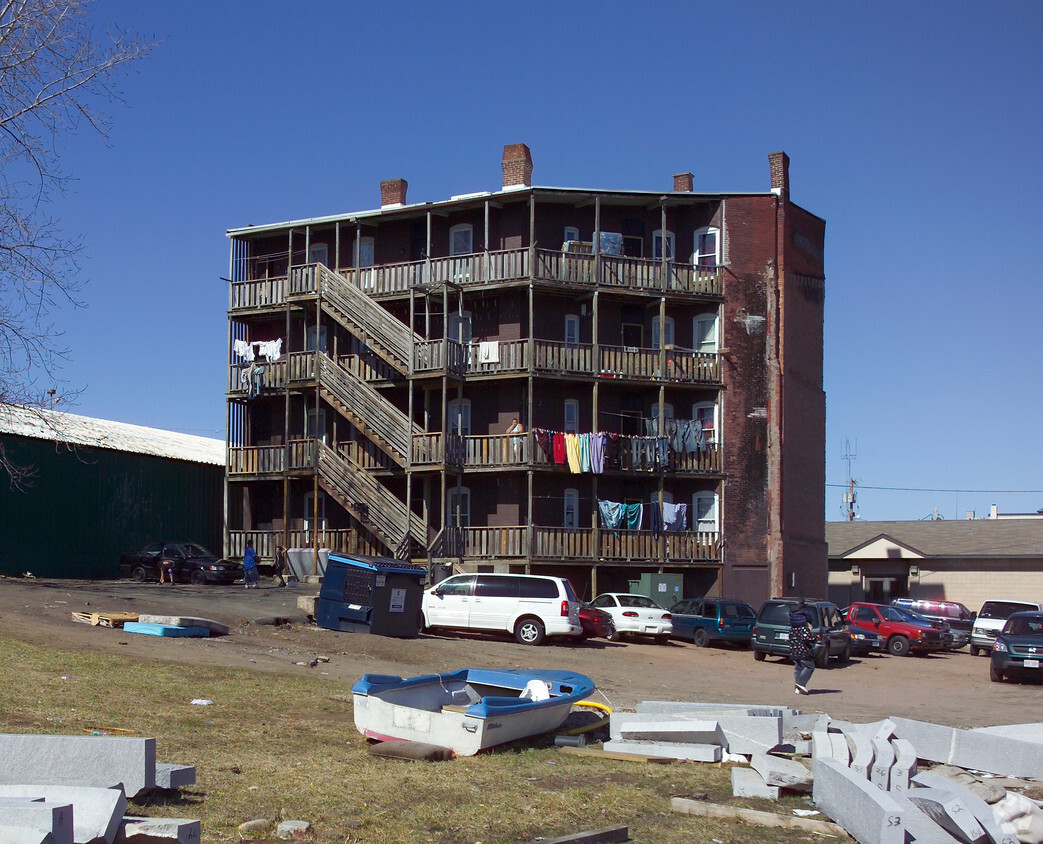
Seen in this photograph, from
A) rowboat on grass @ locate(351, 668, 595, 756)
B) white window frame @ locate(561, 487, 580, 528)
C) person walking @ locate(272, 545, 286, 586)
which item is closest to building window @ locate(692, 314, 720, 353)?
white window frame @ locate(561, 487, 580, 528)

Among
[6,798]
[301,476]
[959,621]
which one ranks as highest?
[301,476]

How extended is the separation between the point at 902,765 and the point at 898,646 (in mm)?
22098

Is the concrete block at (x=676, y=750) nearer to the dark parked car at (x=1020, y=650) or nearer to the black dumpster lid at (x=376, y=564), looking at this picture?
the black dumpster lid at (x=376, y=564)

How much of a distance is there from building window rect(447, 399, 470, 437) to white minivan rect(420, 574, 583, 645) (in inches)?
482

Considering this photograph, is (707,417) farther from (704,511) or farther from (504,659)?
(504,659)

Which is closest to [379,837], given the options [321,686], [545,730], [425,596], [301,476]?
[545,730]

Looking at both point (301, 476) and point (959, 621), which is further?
point (301, 476)

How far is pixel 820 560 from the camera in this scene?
4178 centimetres

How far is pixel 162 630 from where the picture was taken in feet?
67.2

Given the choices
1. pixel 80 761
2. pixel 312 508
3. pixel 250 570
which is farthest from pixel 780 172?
pixel 80 761

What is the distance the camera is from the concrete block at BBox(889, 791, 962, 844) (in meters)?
8.48

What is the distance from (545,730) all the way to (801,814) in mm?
3868

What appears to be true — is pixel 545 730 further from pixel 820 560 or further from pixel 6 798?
pixel 820 560

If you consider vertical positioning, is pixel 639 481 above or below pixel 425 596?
above
